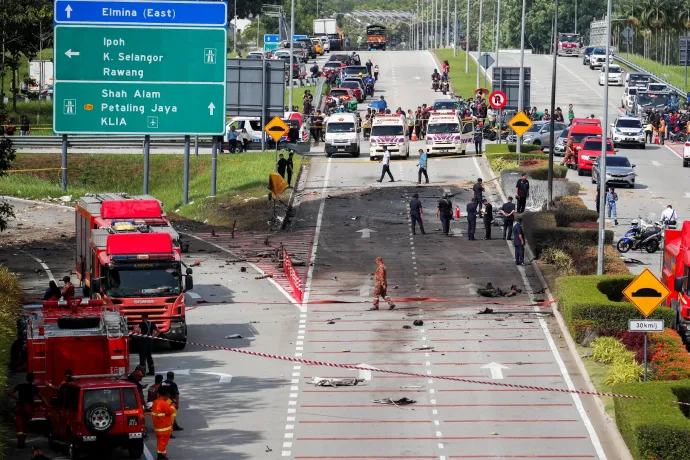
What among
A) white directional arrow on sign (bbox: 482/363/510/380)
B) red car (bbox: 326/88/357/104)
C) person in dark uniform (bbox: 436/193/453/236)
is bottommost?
white directional arrow on sign (bbox: 482/363/510/380)

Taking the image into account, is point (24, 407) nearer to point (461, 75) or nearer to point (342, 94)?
point (342, 94)

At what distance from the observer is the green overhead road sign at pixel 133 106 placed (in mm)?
55062

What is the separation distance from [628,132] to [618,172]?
14.8m

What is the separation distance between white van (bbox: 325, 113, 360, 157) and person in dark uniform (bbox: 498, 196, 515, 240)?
21443mm

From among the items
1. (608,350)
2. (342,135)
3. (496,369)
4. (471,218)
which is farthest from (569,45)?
(496,369)

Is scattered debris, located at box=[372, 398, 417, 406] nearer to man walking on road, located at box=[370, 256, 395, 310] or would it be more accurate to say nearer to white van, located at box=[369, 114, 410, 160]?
man walking on road, located at box=[370, 256, 395, 310]

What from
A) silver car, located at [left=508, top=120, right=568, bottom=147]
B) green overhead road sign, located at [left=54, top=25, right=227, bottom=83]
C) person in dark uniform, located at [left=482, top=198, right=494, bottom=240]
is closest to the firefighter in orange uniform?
person in dark uniform, located at [left=482, top=198, right=494, bottom=240]

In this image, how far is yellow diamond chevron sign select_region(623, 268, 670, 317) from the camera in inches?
1148

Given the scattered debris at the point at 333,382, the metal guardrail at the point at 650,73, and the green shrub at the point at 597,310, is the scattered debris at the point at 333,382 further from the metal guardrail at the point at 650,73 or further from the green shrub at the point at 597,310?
the metal guardrail at the point at 650,73

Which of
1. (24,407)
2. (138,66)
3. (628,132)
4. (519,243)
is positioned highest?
(138,66)

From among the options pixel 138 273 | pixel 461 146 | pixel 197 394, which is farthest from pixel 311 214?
pixel 197 394

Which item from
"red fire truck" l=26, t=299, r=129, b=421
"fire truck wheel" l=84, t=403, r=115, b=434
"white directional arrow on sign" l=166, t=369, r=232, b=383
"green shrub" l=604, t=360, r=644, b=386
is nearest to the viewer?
"fire truck wheel" l=84, t=403, r=115, b=434

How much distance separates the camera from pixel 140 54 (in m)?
55.2

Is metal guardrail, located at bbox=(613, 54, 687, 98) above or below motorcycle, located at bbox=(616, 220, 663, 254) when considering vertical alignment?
above
